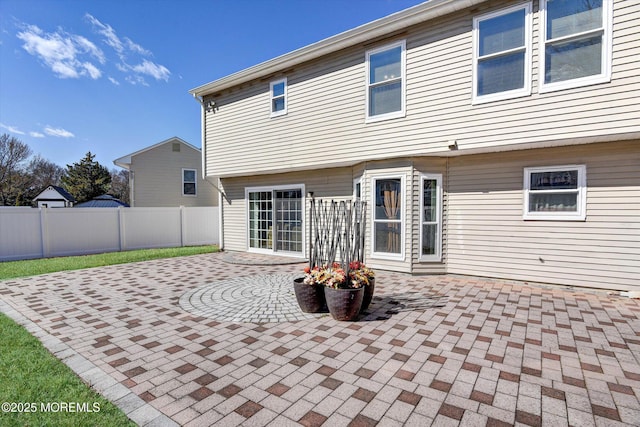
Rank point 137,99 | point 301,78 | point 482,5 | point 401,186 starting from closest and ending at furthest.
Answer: point 482,5 → point 401,186 → point 301,78 → point 137,99

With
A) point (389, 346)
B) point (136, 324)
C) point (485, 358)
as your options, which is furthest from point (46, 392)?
point (485, 358)

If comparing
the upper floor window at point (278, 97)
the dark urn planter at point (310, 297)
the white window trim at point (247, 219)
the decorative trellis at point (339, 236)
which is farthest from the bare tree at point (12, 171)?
the dark urn planter at point (310, 297)

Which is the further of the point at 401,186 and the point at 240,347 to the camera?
the point at 401,186

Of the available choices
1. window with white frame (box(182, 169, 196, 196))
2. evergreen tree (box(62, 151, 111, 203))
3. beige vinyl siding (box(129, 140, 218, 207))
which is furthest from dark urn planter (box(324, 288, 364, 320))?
evergreen tree (box(62, 151, 111, 203))

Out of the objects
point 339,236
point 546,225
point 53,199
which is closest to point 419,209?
point 546,225

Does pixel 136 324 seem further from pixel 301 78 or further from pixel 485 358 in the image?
pixel 301 78

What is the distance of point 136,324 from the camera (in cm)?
414

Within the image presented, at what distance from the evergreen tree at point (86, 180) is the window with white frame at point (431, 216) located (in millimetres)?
36637

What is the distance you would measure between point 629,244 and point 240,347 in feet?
21.9

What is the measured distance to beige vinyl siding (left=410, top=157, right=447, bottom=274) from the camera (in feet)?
22.1

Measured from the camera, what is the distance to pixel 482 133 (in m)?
5.84

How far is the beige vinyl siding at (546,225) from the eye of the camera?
529 centimetres

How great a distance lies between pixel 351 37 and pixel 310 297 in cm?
598

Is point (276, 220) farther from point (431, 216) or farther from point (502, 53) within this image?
point (502, 53)
